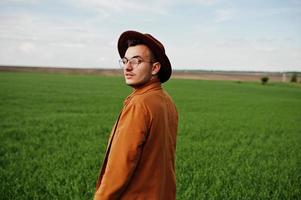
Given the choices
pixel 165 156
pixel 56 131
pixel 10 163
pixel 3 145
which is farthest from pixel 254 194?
pixel 56 131

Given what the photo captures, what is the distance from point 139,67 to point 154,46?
0.59 ft

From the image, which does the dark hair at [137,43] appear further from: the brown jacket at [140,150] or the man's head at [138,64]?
the brown jacket at [140,150]

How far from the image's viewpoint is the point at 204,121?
16.1 m

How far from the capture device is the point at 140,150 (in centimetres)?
247

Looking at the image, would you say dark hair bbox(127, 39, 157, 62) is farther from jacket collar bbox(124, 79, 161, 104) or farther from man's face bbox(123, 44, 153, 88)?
jacket collar bbox(124, 79, 161, 104)

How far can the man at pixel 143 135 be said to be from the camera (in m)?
2.43

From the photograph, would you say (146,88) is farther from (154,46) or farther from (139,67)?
(154,46)

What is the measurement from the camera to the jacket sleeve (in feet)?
7.91

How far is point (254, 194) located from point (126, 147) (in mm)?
4486

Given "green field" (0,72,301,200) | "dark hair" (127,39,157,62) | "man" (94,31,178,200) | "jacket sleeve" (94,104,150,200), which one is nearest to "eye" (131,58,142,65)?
"man" (94,31,178,200)

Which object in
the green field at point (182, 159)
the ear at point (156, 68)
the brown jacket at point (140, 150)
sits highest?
the ear at point (156, 68)

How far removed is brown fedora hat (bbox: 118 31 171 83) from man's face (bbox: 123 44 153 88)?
0.19 ft

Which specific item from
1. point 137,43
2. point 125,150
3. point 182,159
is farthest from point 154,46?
point 182,159

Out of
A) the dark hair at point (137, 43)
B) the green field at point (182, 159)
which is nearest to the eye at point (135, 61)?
the dark hair at point (137, 43)
